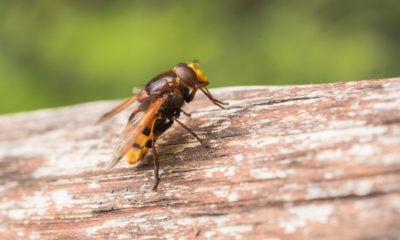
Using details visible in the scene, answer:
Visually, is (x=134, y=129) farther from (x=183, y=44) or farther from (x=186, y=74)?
(x=183, y=44)

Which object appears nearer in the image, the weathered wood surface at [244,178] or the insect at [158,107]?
the weathered wood surface at [244,178]

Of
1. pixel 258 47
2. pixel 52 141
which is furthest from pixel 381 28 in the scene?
pixel 52 141

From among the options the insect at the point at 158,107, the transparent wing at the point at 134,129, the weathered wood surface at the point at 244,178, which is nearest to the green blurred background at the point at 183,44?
the weathered wood surface at the point at 244,178

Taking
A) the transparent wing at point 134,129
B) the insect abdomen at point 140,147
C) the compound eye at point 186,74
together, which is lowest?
the insect abdomen at point 140,147

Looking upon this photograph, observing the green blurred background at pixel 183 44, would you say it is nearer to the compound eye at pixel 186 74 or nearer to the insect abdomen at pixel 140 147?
the compound eye at pixel 186 74

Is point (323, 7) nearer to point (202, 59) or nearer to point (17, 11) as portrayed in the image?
point (202, 59)

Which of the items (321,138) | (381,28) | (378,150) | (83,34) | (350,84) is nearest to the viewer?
(378,150)

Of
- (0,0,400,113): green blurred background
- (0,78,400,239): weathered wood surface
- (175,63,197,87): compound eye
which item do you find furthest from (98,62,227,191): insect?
(0,0,400,113): green blurred background
